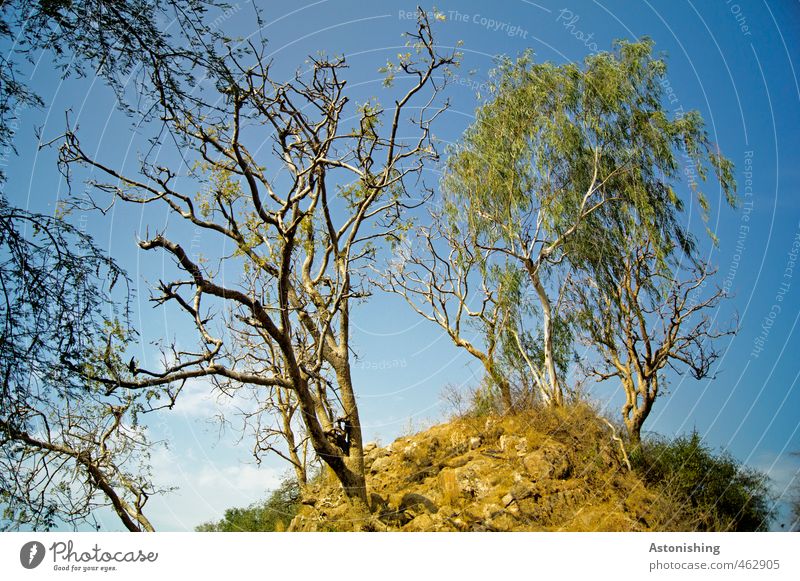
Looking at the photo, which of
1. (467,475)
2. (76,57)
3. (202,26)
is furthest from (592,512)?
(76,57)

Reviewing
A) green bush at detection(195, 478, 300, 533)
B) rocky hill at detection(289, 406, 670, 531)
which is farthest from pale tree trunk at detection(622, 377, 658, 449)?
green bush at detection(195, 478, 300, 533)

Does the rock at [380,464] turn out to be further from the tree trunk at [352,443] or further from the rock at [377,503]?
the tree trunk at [352,443]

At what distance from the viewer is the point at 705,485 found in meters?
7.74

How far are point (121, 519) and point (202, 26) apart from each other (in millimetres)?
6187

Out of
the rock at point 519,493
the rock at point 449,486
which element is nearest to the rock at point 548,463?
the rock at point 519,493

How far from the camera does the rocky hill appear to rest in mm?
6996

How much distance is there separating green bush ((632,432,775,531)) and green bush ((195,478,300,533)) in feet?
18.1

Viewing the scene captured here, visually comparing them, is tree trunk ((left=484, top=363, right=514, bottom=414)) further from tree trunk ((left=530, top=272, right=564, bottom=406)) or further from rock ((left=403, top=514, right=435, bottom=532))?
rock ((left=403, top=514, right=435, bottom=532))

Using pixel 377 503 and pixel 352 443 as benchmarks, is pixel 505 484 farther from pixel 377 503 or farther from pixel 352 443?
pixel 352 443

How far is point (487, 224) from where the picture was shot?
449 inches

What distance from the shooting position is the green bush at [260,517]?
9.10 metres

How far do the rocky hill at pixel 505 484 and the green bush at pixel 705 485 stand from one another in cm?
36
